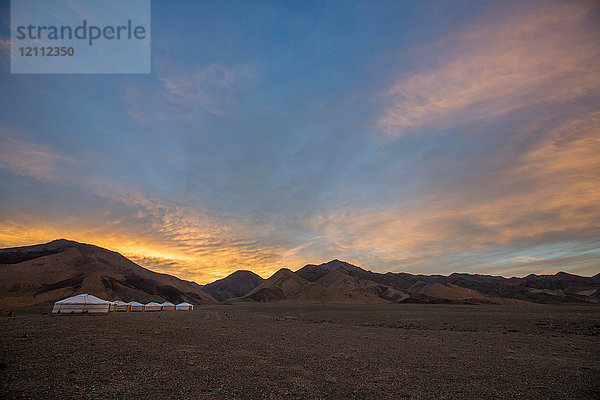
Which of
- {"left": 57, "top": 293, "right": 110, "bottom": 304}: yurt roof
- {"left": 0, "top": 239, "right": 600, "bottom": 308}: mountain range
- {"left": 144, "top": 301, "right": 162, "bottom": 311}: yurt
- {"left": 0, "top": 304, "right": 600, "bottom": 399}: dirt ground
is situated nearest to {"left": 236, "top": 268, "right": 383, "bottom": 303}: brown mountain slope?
{"left": 0, "top": 239, "right": 600, "bottom": 308}: mountain range

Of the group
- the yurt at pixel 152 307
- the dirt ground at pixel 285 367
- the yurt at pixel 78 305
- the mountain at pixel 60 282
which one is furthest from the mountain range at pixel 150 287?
the dirt ground at pixel 285 367

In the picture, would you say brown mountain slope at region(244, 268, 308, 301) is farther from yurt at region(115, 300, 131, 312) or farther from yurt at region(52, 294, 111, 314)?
yurt at region(52, 294, 111, 314)

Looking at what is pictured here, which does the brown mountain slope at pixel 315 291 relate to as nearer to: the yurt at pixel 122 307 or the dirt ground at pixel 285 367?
the yurt at pixel 122 307

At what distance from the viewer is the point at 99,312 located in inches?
1810

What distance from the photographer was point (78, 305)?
43938 mm

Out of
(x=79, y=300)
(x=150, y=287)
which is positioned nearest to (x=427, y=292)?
(x=150, y=287)

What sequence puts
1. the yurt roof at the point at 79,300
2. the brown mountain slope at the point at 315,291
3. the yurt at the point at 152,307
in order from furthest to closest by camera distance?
1. the brown mountain slope at the point at 315,291
2. the yurt at the point at 152,307
3. the yurt roof at the point at 79,300

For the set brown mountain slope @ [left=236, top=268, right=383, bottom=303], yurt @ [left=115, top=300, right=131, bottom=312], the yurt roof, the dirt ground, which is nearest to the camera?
the dirt ground

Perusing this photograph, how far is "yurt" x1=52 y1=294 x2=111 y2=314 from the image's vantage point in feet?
141

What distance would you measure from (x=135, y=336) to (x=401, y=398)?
19157 mm

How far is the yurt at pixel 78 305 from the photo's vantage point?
141ft

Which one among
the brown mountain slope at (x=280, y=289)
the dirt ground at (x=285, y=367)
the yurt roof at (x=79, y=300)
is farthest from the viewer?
the brown mountain slope at (x=280, y=289)

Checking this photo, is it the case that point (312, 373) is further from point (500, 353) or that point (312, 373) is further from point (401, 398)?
point (500, 353)

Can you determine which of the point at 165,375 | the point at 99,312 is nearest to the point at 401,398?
the point at 165,375
